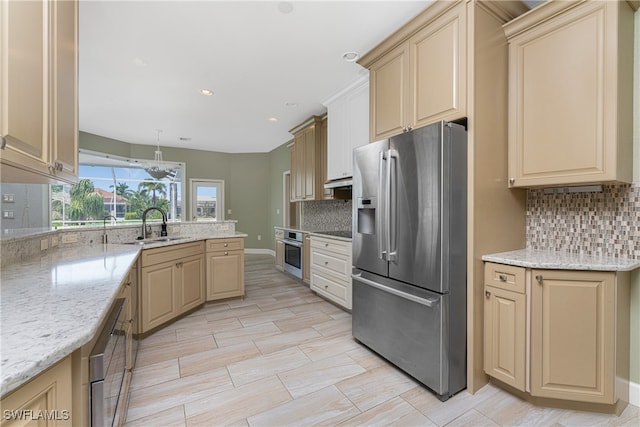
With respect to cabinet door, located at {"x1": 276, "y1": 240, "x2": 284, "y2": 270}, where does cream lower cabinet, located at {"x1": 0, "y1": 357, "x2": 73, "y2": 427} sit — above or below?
above

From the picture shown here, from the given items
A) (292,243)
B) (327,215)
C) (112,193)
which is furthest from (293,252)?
(112,193)

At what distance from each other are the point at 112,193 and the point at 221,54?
18.0 ft

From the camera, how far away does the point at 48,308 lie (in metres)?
0.95

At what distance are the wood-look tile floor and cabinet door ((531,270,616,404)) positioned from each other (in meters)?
0.18

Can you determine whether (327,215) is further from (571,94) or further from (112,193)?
(112,193)

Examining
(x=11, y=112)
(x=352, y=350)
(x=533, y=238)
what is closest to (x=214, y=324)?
(x=352, y=350)

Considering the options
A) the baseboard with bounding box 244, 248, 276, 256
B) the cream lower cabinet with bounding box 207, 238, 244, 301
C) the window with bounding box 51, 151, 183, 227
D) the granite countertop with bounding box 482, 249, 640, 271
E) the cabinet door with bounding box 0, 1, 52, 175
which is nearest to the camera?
the cabinet door with bounding box 0, 1, 52, 175

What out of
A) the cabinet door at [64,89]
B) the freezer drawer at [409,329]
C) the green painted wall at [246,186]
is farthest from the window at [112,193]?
the freezer drawer at [409,329]

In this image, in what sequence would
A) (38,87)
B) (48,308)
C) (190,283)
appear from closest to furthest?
(48,308) → (38,87) → (190,283)

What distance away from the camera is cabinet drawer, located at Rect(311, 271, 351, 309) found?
3.31 meters

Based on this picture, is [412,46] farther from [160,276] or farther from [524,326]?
[160,276]

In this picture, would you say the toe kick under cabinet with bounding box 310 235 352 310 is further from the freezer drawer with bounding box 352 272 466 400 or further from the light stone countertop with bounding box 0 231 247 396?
the light stone countertop with bounding box 0 231 247 396

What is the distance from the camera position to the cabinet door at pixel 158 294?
8.64 feet

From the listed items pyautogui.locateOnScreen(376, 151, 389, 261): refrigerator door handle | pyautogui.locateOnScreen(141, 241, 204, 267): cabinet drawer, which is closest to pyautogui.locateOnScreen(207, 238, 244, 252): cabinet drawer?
pyautogui.locateOnScreen(141, 241, 204, 267): cabinet drawer
